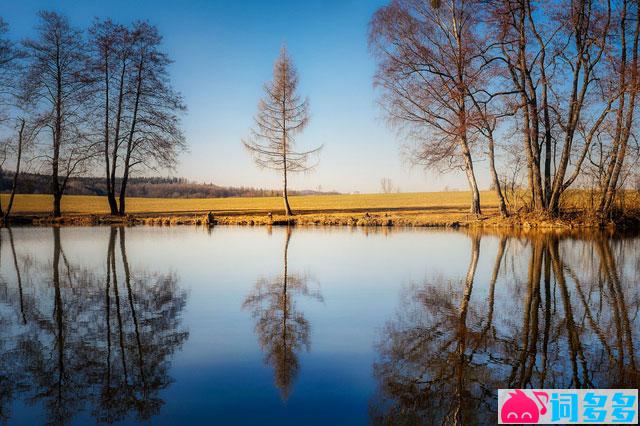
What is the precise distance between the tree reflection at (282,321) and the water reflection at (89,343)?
0.85 metres

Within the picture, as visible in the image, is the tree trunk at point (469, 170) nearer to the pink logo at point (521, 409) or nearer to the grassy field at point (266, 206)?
the grassy field at point (266, 206)

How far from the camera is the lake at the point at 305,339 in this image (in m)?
3.23

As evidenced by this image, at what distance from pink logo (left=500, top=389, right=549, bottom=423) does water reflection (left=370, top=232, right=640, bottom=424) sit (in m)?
0.09

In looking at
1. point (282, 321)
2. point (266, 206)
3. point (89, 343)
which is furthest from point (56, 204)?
point (282, 321)

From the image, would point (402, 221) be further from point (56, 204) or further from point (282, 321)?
point (56, 204)

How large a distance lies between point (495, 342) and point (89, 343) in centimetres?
379

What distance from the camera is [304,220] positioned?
78.7 feet

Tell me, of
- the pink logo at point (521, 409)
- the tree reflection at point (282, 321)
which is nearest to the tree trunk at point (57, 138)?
the tree reflection at point (282, 321)

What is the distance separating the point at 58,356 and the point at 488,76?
19532 millimetres

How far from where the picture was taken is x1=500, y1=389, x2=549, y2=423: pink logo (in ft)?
9.91

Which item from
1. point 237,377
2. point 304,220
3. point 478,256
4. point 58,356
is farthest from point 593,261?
point 304,220

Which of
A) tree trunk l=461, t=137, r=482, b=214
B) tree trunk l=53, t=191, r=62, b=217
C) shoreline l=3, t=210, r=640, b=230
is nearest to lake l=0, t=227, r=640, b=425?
shoreline l=3, t=210, r=640, b=230

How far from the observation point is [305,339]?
15.3ft

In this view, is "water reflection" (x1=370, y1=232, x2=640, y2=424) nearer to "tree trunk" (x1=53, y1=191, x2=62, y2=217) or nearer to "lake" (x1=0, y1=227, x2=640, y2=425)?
"lake" (x1=0, y1=227, x2=640, y2=425)
